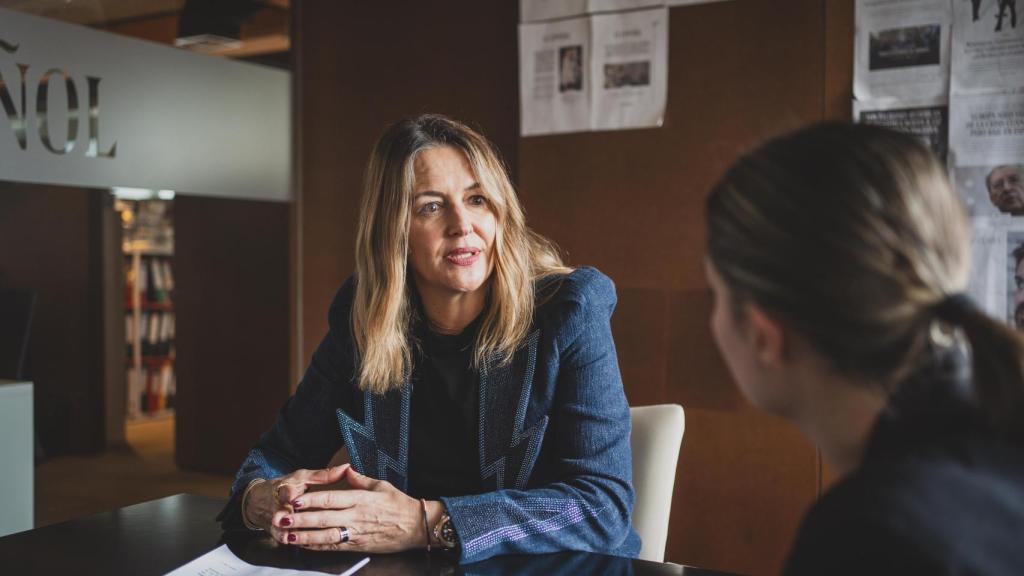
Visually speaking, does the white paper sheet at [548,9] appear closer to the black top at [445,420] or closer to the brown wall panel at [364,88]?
the brown wall panel at [364,88]

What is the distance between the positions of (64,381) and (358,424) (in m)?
1.77

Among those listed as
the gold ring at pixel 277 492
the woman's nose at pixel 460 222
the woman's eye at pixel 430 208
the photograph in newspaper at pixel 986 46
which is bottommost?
the gold ring at pixel 277 492

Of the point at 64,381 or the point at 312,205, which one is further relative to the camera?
the point at 312,205

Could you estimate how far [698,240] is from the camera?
2613 mm

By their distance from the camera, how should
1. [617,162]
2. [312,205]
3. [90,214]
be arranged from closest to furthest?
[617,162]
[90,214]
[312,205]

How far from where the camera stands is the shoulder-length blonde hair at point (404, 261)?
67.7 inches

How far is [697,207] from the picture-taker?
104 inches

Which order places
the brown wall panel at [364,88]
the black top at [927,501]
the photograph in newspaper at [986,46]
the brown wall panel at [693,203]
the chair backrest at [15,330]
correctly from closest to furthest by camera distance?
the black top at [927,501], the photograph in newspaper at [986,46], the brown wall panel at [693,203], the chair backrest at [15,330], the brown wall panel at [364,88]

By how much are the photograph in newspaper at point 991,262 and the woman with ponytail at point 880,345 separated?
1.68 m

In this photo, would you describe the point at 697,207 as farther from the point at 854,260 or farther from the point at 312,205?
the point at 854,260

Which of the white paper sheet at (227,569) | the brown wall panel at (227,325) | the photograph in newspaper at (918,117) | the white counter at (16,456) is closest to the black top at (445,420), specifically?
the white paper sheet at (227,569)

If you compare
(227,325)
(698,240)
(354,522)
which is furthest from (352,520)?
(227,325)

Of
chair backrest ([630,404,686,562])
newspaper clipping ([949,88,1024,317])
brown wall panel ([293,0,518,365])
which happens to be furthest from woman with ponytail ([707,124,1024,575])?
brown wall panel ([293,0,518,365])

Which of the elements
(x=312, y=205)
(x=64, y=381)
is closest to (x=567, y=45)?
(x=312, y=205)
